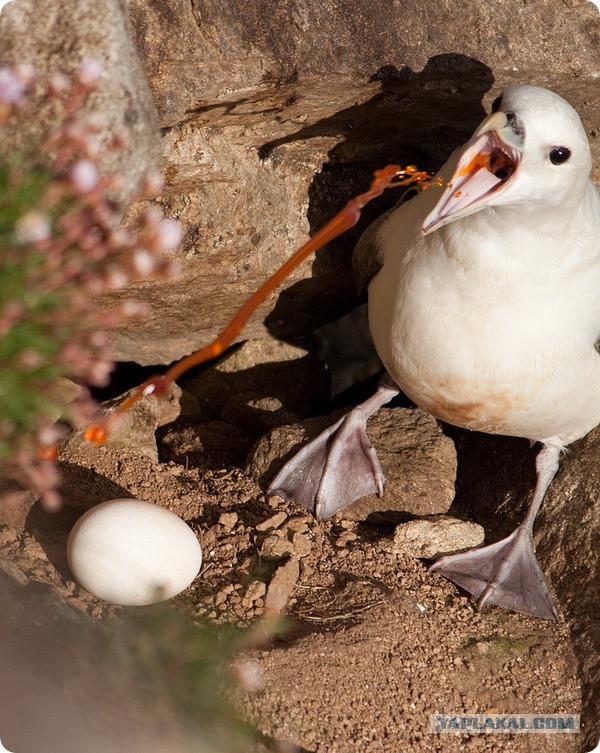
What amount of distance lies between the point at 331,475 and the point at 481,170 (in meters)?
1.28

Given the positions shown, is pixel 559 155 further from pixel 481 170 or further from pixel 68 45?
pixel 68 45

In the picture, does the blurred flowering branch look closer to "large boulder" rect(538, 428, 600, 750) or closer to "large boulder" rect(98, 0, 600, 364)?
"large boulder" rect(98, 0, 600, 364)

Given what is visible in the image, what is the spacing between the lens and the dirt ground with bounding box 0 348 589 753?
2545mm

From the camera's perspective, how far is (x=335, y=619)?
2.76m

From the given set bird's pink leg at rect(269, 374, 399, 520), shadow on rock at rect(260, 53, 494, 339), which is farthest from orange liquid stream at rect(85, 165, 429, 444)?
bird's pink leg at rect(269, 374, 399, 520)

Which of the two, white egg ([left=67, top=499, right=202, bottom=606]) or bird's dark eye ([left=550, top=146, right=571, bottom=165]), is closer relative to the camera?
bird's dark eye ([left=550, top=146, right=571, bottom=165])

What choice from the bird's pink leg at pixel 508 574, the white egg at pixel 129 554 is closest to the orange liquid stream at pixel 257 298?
the white egg at pixel 129 554

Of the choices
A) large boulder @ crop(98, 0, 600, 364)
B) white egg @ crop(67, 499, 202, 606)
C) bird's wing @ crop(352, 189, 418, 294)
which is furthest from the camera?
bird's wing @ crop(352, 189, 418, 294)

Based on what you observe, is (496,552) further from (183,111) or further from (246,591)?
(183,111)

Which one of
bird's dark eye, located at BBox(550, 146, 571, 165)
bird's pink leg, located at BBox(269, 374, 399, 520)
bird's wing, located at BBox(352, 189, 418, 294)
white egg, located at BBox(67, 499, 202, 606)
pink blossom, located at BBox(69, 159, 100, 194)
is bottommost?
bird's pink leg, located at BBox(269, 374, 399, 520)

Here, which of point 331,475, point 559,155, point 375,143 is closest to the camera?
point 559,155

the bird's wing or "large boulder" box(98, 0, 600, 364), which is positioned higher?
"large boulder" box(98, 0, 600, 364)

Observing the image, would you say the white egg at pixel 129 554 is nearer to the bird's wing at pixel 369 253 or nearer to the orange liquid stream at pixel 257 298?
the orange liquid stream at pixel 257 298

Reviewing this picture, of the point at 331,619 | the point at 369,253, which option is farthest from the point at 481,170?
the point at 331,619
